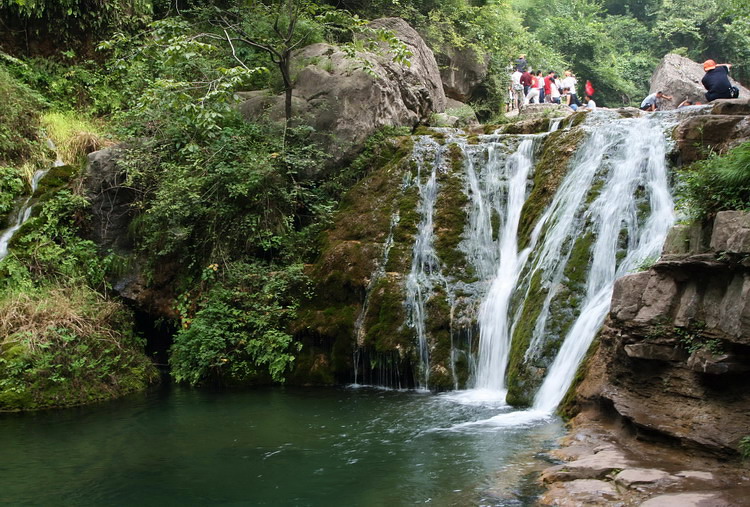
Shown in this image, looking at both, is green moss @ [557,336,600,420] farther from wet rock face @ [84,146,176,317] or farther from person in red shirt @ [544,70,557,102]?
person in red shirt @ [544,70,557,102]

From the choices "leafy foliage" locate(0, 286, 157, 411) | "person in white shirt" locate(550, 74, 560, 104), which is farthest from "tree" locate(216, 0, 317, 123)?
"person in white shirt" locate(550, 74, 560, 104)

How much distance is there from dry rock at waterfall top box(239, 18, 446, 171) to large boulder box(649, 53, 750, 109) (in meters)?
13.5

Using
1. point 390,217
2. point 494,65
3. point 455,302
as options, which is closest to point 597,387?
point 455,302

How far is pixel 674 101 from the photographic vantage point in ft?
76.6

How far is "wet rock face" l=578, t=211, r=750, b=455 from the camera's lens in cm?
504

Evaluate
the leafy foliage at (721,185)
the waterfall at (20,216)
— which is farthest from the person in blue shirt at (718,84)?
the waterfall at (20,216)

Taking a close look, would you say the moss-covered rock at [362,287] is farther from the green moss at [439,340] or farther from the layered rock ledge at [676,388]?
the layered rock ledge at [676,388]

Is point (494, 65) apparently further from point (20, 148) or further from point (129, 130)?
point (20, 148)

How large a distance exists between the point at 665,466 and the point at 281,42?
11607 millimetres

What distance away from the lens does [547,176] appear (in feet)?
35.0

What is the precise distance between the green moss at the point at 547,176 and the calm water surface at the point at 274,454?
3448 mm

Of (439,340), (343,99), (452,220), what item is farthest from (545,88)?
(439,340)

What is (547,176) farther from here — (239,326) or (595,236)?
(239,326)

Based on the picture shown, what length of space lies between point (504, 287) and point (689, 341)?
4.45m
